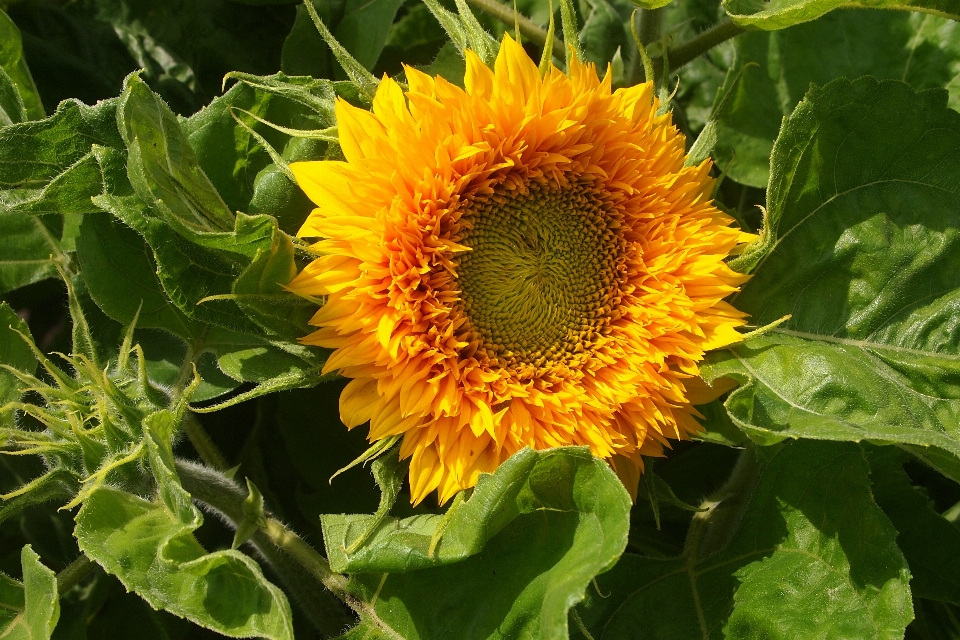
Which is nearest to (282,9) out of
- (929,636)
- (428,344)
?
(428,344)

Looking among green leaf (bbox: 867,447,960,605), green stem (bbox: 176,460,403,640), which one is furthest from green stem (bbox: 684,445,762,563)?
green stem (bbox: 176,460,403,640)

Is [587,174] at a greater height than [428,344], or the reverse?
[587,174]

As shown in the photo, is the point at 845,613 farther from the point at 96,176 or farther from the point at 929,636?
the point at 96,176

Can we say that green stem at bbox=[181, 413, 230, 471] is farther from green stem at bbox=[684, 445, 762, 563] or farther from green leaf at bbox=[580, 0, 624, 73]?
green leaf at bbox=[580, 0, 624, 73]

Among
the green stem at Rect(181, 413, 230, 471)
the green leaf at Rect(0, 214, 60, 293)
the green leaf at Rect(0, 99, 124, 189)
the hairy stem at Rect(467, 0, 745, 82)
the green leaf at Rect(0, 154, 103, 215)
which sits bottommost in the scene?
the green stem at Rect(181, 413, 230, 471)

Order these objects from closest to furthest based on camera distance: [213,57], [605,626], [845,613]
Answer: [845,613] < [605,626] < [213,57]

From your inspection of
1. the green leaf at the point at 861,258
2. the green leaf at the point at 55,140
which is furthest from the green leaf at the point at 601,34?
the green leaf at the point at 55,140

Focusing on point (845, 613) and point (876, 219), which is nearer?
point (845, 613)

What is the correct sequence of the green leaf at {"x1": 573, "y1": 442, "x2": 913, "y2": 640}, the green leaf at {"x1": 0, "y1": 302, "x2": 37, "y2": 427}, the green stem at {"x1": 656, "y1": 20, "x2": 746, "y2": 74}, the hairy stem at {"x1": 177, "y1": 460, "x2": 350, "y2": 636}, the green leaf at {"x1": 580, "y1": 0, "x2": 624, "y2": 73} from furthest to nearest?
the green leaf at {"x1": 580, "y1": 0, "x2": 624, "y2": 73} → the green stem at {"x1": 656, "y1": 20, "x2": 746, "y2": 74} → the green leaf at {"x1": 0, "y1": 302, "x2": 37, "y2": 427} → the hairy stem at {"x1": 177, "y1": 460, "x2": 350, "y2": 636} → the green leaf at {"x1": 573, "y1": 442, "x2": 913, "y2": 640}
